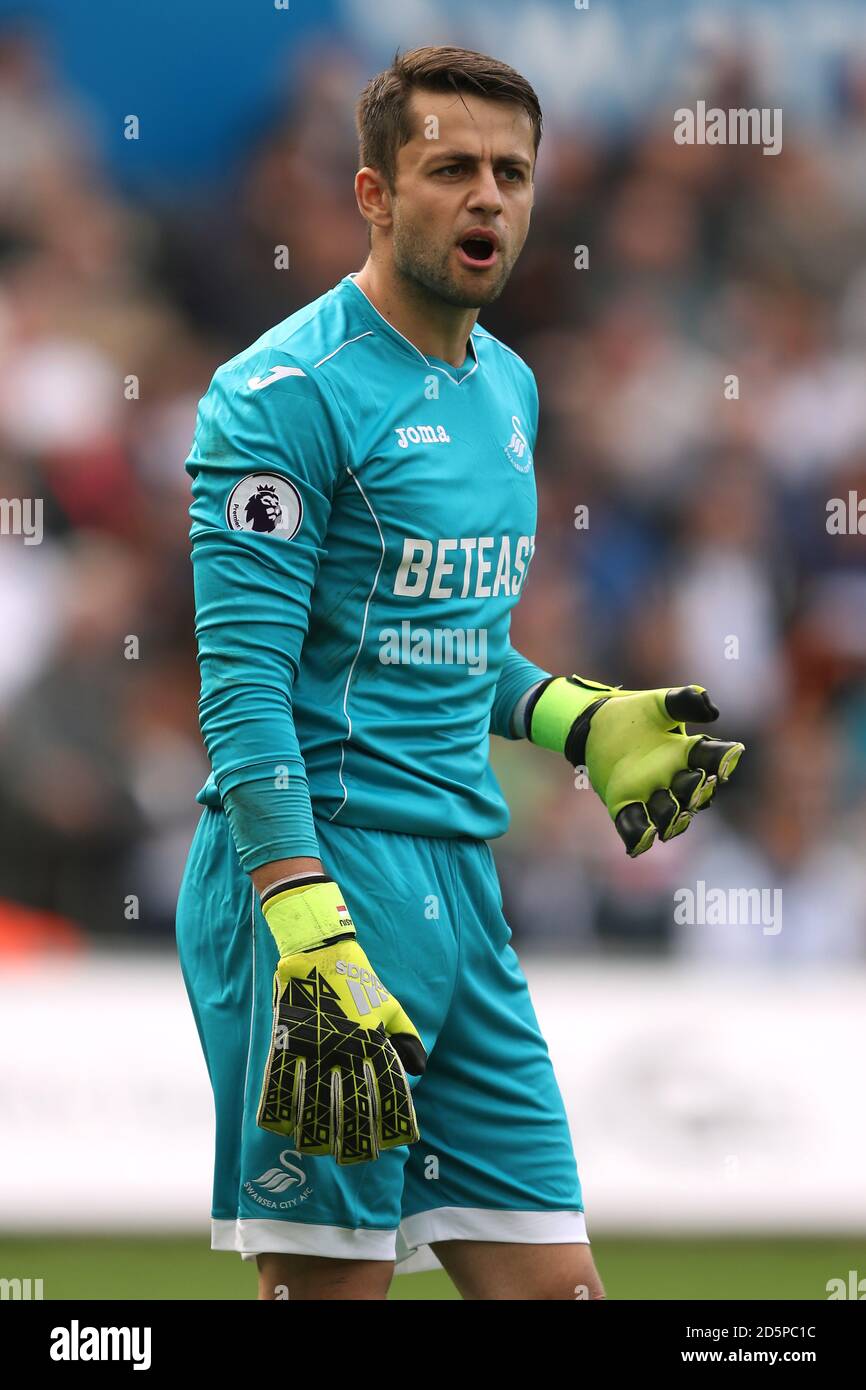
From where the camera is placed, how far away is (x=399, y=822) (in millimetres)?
2871

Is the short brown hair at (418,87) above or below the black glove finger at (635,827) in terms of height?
above

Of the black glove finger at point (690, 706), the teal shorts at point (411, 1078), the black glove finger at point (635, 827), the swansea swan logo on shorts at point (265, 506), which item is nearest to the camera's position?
the swansea swan logo on shorts at point (265, 506)

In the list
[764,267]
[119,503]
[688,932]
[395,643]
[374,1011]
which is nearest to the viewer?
[374,1011]

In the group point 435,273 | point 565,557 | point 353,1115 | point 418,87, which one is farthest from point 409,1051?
point 565,557

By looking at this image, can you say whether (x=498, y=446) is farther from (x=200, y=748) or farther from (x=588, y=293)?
(x=588, y=293)

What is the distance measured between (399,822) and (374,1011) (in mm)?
365

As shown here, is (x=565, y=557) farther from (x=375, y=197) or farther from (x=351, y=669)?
(x=351, y=669)

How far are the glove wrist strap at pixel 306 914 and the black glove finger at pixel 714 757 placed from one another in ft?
2.35

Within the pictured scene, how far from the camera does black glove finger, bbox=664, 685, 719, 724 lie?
2.94 m

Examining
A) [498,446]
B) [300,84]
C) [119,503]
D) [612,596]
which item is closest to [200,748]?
[119,503]

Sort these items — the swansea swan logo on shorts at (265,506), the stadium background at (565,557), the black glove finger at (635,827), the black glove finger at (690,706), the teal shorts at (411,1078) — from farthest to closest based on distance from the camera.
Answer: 1. the stadium background at (565,557)
2. the black glove finger at (635,827)
3. the black glove finger at (690,706)
4. the teal shorts at (411,1078)
5. the swansea swan logo on shorts at (265,506)

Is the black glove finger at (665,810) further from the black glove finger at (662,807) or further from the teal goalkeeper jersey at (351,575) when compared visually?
the teal goalkeeper jersey at (351,575)

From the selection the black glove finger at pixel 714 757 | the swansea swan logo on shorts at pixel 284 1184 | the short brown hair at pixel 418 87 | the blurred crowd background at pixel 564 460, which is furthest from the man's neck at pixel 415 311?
the blurred crowd background at pixel 564 460

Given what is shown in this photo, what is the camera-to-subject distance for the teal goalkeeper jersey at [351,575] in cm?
266
